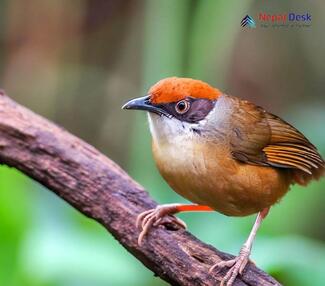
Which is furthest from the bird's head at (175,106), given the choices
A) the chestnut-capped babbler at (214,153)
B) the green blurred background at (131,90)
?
the green blurred background at (131,90)

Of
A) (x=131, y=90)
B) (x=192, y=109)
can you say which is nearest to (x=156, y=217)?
(x=192, y=109)

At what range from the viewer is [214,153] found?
3.71 metres

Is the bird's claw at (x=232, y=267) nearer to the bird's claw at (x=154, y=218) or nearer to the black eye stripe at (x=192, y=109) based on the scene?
the bird's claw at (x=154, y=218)

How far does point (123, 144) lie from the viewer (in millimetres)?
7461

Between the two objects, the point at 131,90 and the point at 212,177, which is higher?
the point at 212,177

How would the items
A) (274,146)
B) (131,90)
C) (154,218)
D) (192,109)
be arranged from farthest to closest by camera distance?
1. (131,90)
2. (274,146)
3. (154,218)
4. (192,109)

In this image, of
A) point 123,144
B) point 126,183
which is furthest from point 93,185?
point 123,144

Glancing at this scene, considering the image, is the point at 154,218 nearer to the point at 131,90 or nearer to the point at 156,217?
the point at 156,217

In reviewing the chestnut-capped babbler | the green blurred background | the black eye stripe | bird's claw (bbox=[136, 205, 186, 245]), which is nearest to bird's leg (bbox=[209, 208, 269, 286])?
the chestnut-capped babbler

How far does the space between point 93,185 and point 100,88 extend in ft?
12.3

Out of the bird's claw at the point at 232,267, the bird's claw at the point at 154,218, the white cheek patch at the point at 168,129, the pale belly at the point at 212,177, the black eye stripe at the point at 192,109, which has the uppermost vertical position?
the black eye stripe at the point at 192,109

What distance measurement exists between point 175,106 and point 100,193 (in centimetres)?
60

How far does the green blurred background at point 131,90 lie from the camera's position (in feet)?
14.6

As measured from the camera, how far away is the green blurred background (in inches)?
A: 176
